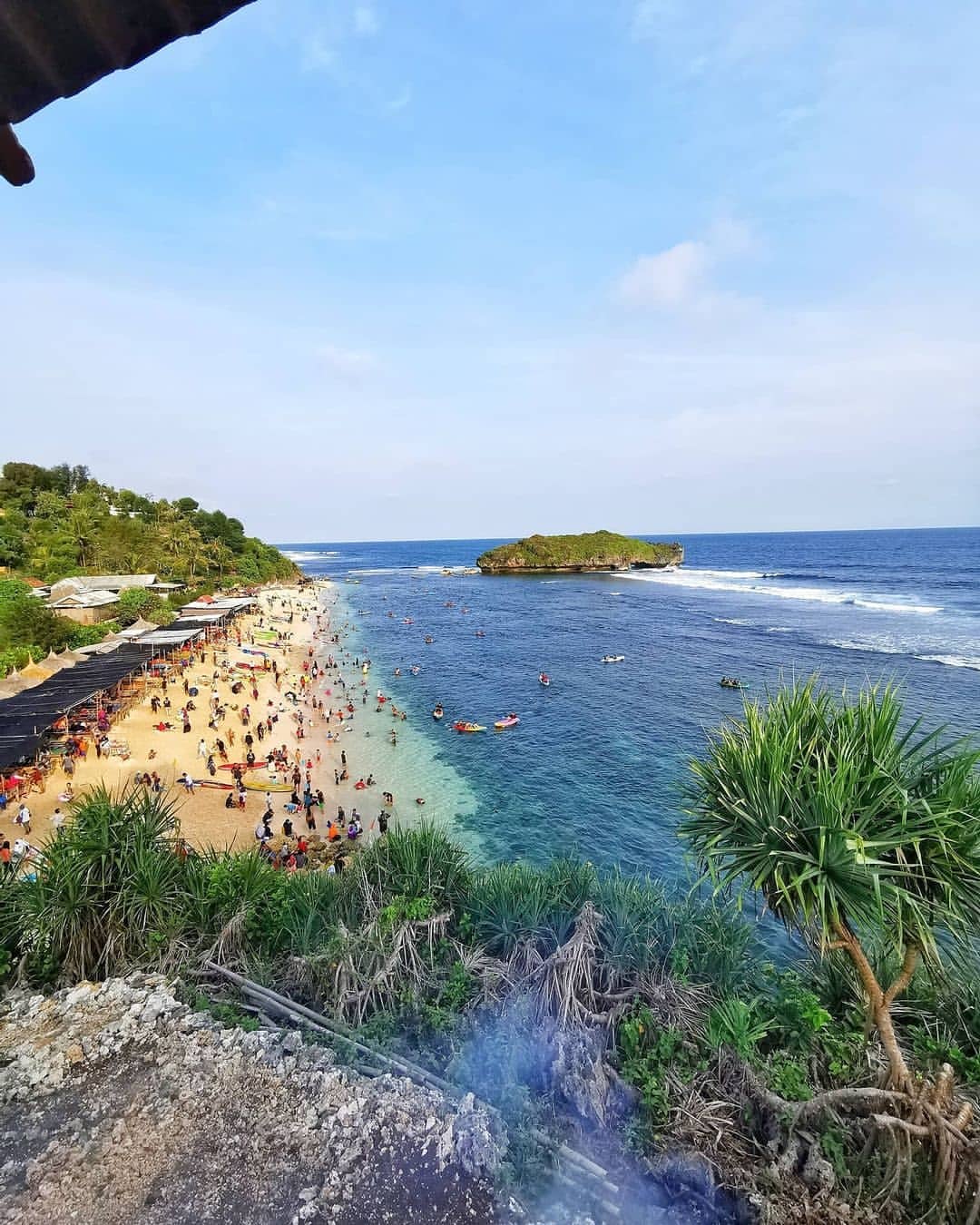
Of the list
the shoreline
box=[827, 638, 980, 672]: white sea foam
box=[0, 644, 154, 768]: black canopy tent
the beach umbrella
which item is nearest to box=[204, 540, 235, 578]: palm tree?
the shoreline

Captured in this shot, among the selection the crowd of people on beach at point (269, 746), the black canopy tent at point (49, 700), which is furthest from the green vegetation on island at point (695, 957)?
the black canopy tent at point (49, 700)

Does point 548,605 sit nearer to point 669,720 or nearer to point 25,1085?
point 669,720

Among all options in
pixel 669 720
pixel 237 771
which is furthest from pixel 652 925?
pixel 669 720

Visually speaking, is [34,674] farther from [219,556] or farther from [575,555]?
[575,555]

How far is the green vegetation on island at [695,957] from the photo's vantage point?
6402 mm

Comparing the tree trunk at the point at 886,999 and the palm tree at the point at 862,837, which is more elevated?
the palm tree at the point at 862,837

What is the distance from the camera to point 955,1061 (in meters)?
7.19

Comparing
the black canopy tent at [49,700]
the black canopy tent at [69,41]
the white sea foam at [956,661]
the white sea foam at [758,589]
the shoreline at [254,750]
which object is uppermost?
the black canopy tent at [69,41]

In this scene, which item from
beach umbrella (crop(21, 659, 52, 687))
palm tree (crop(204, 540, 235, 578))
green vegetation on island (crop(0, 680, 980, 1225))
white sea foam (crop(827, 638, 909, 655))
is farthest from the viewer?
palm tree (crop(204, 540, 235, 578))

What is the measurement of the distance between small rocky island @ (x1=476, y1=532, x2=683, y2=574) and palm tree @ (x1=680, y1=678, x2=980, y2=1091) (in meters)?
132

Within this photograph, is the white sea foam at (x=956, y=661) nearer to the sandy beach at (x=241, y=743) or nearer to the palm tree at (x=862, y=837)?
the sandy beach at (x=241, y=743)

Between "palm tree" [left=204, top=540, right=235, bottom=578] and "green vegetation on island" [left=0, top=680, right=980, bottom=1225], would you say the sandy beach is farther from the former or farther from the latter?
"palm tree" [left=204, top=540, right=235, bottom=578]

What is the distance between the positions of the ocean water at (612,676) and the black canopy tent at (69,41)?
9132 mm

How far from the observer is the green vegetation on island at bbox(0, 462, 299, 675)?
39062 mm
